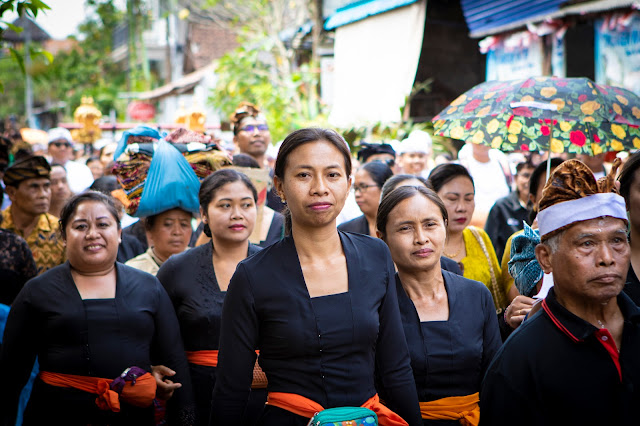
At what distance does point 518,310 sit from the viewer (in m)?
3.38

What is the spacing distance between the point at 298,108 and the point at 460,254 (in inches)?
475

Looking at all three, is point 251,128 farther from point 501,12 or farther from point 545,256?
point 545,256

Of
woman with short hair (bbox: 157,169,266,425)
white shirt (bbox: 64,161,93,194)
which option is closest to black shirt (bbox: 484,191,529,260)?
woman with short hair (bbox: 157,169,266,425)

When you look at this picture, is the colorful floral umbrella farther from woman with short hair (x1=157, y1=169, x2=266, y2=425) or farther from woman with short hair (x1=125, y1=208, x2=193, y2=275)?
woman with short hair (x1=125, y1=208, x2=193, y2=275)

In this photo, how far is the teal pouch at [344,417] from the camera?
270cm

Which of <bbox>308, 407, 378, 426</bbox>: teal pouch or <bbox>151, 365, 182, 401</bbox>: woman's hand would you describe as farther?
<bbox>151, 365, 182, 401</bbox>: woman's hand

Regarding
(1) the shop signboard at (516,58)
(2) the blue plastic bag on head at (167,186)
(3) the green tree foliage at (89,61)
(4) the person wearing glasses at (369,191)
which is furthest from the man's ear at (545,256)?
(3) the green tree foliage at (89,61)

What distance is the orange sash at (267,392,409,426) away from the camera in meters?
2.79

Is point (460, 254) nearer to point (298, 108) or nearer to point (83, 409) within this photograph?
point (83, 409)

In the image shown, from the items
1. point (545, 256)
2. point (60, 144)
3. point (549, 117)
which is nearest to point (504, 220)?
point (549, 117)

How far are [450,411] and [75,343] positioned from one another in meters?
2.07

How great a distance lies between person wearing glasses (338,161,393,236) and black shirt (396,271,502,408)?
2505 millimetres

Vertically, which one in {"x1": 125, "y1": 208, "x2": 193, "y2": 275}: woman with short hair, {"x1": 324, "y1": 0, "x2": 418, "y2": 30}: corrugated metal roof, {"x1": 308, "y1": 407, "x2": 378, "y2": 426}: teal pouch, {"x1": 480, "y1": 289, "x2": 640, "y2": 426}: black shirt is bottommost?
{"x1": 308, "y1": 407, "x2": 378, "y2": 426}: teal pouch

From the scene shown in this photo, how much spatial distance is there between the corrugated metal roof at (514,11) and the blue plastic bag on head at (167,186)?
5775 mm
